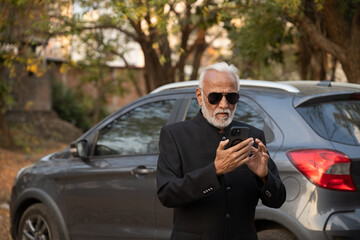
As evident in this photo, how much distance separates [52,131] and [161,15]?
17426mm

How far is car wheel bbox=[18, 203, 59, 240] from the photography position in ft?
19.3

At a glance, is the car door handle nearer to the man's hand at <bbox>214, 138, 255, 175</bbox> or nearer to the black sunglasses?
the black sunglasses

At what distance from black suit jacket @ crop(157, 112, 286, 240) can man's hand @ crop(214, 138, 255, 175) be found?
7.9 inches

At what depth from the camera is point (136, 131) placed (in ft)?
18.1

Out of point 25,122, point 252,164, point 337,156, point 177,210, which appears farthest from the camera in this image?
point 25,122

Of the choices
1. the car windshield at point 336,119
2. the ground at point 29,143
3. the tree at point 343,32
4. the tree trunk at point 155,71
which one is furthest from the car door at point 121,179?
the tree trunk at point 155,71

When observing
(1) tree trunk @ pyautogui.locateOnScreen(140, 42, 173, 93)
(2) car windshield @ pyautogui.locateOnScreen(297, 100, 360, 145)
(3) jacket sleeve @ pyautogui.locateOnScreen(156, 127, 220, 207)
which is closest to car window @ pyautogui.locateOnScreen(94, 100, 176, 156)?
(2) car windshield @ pyautogui.locateOnScreen(297, 100, 360, 145)

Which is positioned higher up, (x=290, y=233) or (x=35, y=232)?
(x=290, y=233)

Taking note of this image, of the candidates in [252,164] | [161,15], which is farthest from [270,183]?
[161,15]

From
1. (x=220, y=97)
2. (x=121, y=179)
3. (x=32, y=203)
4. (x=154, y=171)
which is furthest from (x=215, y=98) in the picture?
(x=32, y=203)

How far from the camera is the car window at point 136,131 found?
5.37 m

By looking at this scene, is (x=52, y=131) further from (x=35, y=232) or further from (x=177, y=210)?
(x=177, y=210)

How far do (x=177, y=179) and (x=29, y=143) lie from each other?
61.2 feet

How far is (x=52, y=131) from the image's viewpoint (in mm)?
25266
